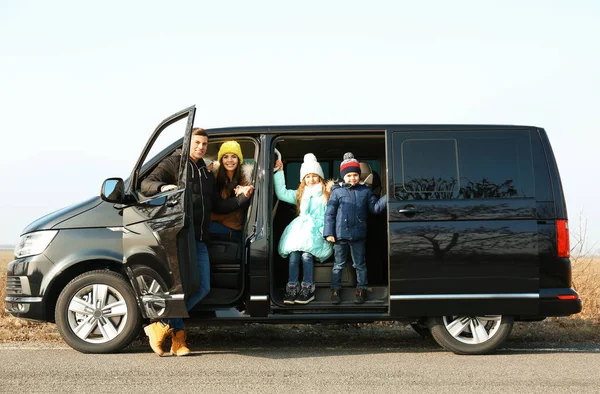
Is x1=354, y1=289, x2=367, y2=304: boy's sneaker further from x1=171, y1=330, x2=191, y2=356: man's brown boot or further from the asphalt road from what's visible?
x1=171, y1=330, x2=191, y2=356: man's brown boot

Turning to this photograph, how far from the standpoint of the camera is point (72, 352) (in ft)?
21.4

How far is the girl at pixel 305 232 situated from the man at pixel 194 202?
601 mm

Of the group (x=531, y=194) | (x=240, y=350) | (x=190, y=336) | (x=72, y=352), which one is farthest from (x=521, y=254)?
(x=72, y=352)

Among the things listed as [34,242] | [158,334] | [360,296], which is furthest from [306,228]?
[34,242]

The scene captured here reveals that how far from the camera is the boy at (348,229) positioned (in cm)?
669

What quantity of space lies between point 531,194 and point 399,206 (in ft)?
4.04

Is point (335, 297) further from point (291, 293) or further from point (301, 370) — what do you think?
point (301, 370)

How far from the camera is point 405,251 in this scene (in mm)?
6348

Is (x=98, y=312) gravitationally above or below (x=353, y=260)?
below

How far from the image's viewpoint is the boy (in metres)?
6.69

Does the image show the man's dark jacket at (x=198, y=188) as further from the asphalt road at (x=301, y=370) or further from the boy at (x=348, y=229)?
the asphalt road at (x=301, y=370)

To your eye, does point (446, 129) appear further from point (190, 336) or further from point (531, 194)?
point (190, 336)

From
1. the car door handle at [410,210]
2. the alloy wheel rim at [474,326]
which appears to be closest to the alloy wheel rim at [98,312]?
the car door handle at [410,210]

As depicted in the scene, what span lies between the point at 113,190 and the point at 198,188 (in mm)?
752
